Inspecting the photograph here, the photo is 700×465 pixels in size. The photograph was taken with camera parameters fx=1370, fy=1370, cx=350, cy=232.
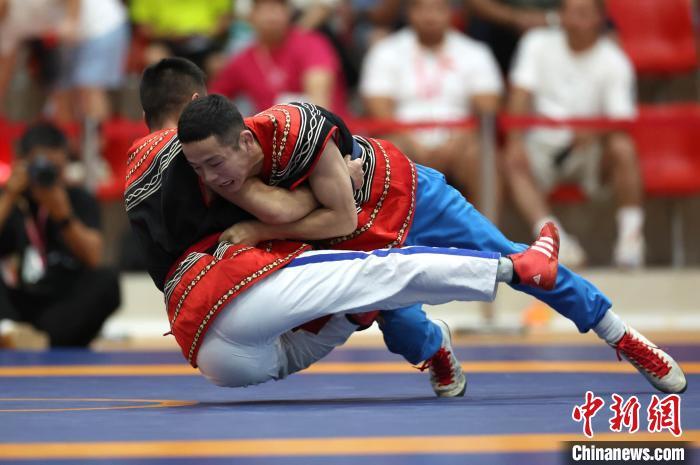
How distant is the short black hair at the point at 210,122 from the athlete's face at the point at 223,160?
0.02 metres

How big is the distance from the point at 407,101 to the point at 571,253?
1404mm

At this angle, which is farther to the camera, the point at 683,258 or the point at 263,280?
the point at 683,258

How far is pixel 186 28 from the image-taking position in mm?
9203

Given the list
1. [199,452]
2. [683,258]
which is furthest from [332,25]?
[199,452]

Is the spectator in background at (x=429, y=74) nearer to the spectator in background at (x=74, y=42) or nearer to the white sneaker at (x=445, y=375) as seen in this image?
the spectator in background at (x=74, y=42)

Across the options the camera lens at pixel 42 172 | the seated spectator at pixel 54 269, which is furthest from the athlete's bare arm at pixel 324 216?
the seated spectator at pixel 54 269

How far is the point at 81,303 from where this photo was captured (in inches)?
279

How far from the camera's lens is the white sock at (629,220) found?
26.7 feet

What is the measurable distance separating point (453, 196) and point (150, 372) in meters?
1.76

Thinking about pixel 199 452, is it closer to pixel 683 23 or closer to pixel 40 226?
pixel 40 226

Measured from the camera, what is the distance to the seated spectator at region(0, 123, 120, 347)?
7.03m

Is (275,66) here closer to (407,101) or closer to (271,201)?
(407,101)

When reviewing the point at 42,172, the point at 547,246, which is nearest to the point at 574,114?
the point at 42,172

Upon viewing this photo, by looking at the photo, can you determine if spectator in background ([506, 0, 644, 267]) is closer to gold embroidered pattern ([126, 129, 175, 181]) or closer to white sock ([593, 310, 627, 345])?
white sock ([593, 310, 627, 345])
